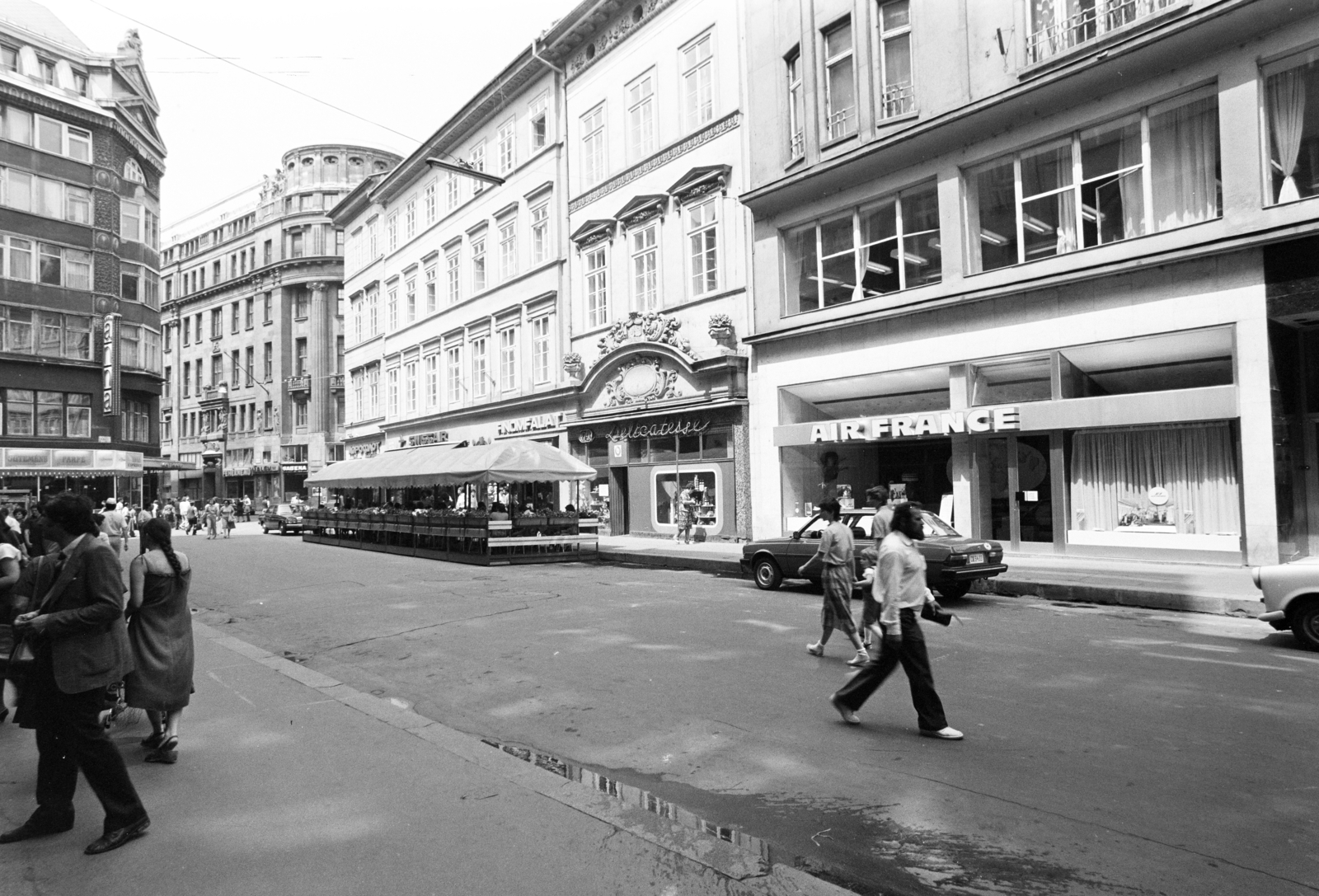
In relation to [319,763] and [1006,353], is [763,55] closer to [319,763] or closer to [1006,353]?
[1006,353]

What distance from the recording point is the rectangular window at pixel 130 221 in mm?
43906

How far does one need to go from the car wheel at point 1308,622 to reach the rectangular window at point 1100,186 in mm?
9119

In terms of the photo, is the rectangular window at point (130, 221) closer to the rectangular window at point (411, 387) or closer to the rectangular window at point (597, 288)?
the rectangular window at point (411, 387)

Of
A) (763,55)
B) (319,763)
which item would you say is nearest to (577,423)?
(763,55)

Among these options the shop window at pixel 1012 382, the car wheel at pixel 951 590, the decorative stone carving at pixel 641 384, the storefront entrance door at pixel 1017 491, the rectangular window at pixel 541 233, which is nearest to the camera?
the car wheel at pixel 951 590

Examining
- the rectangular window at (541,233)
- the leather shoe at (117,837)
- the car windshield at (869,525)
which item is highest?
the rectangular window at (541,233)

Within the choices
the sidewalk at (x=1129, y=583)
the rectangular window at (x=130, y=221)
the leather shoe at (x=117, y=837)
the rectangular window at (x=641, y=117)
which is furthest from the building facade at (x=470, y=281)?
the leather shoe at (x=117, y=837)

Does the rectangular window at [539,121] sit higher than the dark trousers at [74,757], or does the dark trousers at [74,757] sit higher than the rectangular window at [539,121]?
the rectangular window at [539,121]

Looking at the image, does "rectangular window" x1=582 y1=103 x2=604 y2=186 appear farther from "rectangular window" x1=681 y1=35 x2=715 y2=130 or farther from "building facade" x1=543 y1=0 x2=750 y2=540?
"rectangular window" x1=681 y1=35 x2=715 y2=130

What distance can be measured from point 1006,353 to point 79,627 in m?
17.0

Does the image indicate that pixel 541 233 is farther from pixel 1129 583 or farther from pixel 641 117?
pixel 1129 583

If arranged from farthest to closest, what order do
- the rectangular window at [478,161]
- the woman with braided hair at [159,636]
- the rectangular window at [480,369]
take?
the rectangular window at [478,161] < the rectangular window at [480,369] < the woman with braided hair at [159,636]

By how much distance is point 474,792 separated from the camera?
4867mm

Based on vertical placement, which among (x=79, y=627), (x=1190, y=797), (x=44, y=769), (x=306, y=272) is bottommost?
(x=1190, y=797)
